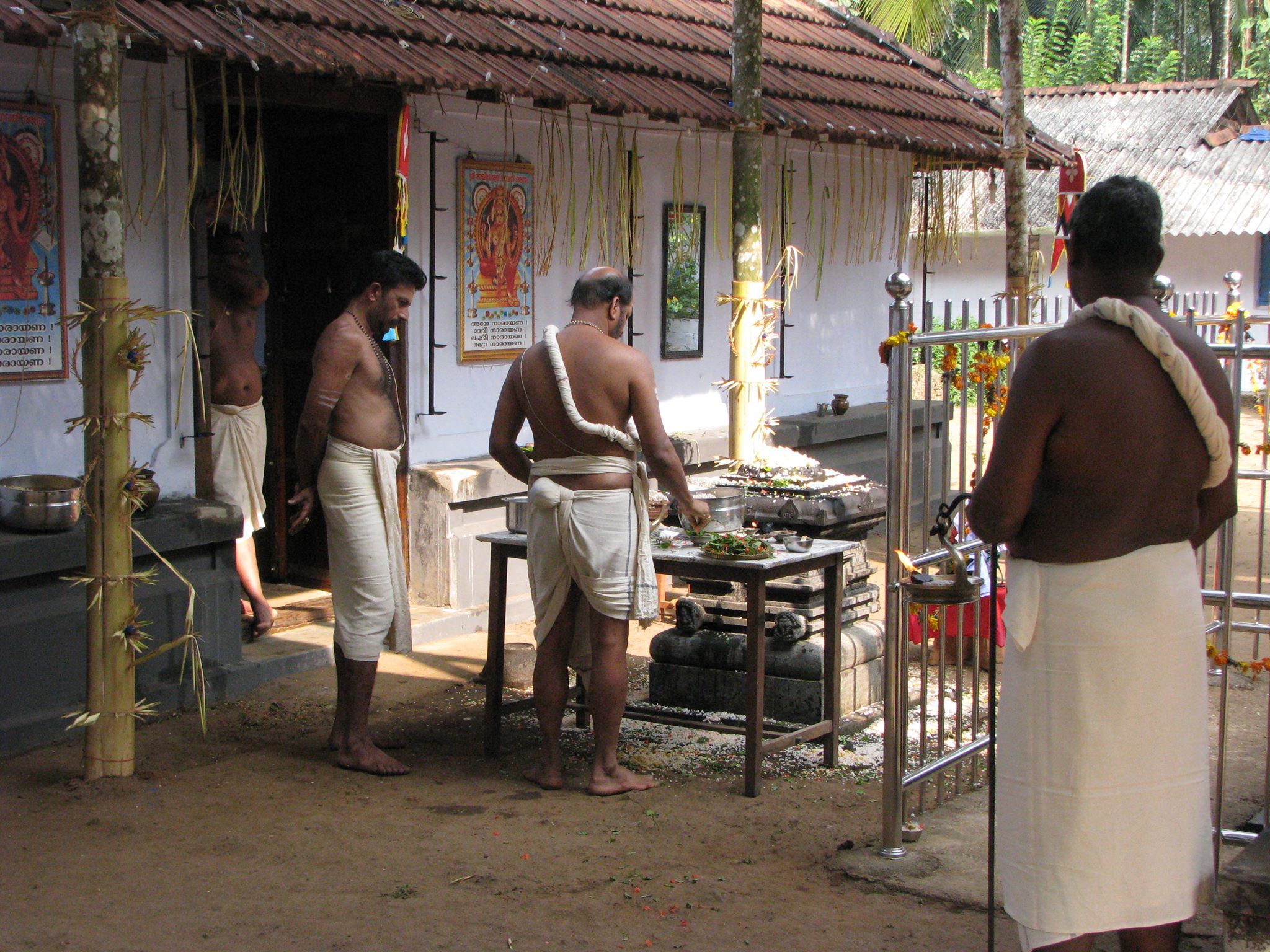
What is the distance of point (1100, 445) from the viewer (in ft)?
9.60

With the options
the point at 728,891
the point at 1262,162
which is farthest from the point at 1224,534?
the point at 1262,162

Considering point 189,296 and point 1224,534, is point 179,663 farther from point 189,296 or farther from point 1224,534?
point 1224,534

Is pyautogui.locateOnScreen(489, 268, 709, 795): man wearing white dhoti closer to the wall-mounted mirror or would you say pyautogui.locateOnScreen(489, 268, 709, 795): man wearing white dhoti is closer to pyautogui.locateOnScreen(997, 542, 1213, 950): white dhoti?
pyautogui.locateOnScreen(997, 542, 1213, 950): white dhoti

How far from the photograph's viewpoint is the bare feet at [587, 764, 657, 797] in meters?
5.21

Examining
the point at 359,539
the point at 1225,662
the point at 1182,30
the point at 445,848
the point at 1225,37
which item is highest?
the point at 1182,30

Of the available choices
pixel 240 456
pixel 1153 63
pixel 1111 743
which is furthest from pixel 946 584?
pixel 1153 63

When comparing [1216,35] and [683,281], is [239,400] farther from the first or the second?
[1216,35]

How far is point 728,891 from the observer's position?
4.29 m

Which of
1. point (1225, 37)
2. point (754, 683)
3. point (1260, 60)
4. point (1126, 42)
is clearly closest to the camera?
point (754, 683)

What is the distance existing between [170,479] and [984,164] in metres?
7.14

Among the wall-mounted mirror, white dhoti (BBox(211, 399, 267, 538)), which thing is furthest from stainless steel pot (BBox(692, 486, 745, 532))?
the wall-mounted mirror

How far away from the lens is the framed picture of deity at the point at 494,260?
7867 mm

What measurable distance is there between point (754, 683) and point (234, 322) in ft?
11.6

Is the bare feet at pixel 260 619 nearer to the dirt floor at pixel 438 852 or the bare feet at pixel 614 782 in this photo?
the dirt floor at pixel 438 852
